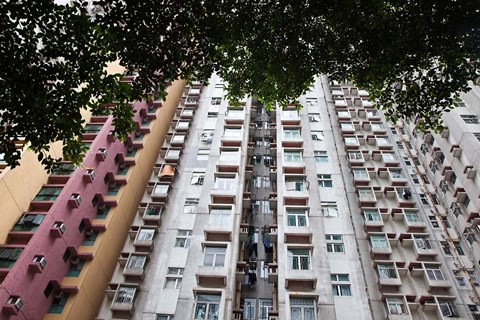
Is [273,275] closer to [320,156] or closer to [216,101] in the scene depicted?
[320,156]

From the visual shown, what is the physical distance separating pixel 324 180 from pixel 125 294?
1296 cm

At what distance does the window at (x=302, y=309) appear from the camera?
1703 centimetres

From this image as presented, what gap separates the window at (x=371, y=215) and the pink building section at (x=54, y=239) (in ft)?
47.1

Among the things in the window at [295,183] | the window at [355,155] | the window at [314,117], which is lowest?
the window at [295,183]

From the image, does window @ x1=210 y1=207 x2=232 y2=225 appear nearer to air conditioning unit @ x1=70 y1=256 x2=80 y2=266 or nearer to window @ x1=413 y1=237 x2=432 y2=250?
air conditioning unit @ x1=70 y1=256 x2=80 y2=266

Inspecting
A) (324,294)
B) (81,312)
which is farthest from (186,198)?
(324,294)

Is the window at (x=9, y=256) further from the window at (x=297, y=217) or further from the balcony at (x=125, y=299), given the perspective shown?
the window at (x=297, y=217)

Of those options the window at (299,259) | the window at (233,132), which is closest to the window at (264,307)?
the window at (299,259)

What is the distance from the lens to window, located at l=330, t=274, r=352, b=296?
760 inches

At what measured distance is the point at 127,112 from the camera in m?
9.64

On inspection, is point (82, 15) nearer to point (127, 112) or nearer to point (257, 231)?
point (127, 112)

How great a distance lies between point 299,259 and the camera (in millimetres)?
19234

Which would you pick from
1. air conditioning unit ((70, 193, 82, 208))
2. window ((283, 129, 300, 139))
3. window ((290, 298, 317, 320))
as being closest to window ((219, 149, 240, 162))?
window ((283, 129, 300, 139))

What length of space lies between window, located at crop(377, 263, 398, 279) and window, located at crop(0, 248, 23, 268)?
1674cm
